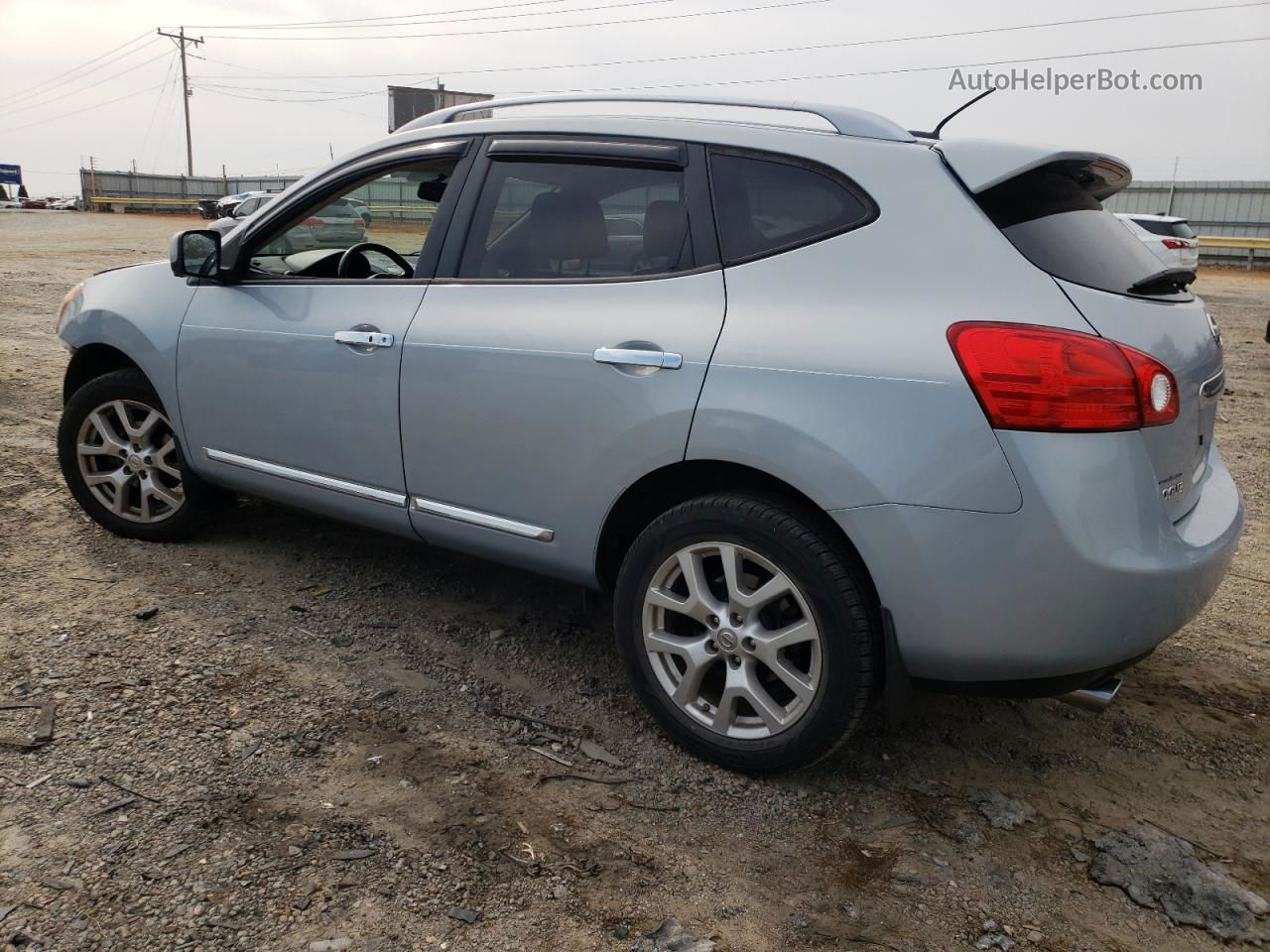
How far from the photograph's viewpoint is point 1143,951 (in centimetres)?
221

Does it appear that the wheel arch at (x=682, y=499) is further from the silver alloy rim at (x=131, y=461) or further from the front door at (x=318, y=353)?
the silver alloy rim at (x=131, y=461)

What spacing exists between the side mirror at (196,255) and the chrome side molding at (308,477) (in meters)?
0.70

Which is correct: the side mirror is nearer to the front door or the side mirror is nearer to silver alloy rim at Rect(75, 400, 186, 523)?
the front door

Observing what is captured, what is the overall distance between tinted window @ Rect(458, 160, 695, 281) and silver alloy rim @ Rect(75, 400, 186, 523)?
186 cm

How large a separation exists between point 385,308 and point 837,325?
162cm

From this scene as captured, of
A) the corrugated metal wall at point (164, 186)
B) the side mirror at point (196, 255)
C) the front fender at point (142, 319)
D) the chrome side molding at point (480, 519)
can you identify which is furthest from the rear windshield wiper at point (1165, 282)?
the corrugated metal wall at point (164, 186)

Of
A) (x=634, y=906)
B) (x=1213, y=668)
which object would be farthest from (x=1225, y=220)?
(x=634, y=906)

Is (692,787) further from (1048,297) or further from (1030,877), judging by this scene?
(1048,297)

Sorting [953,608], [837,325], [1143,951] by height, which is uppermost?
[837,325]

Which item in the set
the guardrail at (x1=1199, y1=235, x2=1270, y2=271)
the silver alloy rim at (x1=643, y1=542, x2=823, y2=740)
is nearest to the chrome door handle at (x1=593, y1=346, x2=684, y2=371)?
the silver alloy rim at (x1=643, y1=542, x2=823, y2=740)

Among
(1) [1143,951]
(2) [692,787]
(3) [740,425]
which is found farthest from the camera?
(2) [692,787]

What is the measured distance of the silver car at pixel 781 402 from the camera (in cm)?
233

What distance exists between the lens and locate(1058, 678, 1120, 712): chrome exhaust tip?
2.54 m

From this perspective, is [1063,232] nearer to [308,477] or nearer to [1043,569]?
[1043,569]
